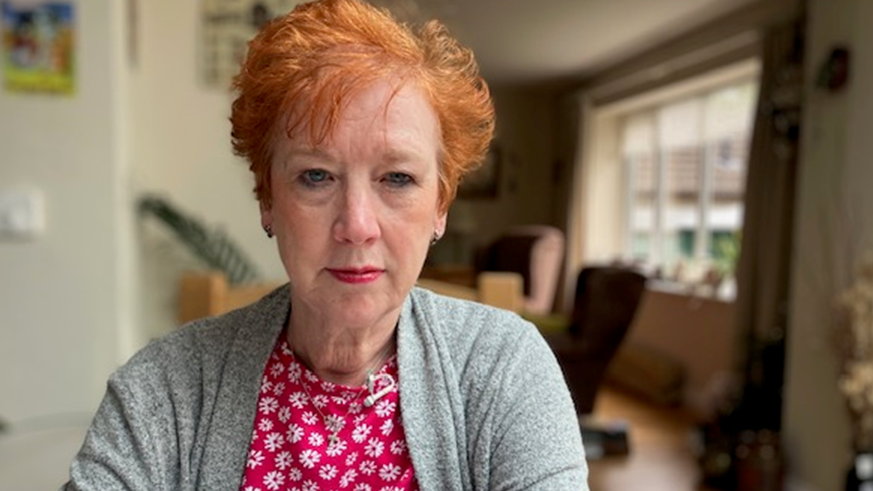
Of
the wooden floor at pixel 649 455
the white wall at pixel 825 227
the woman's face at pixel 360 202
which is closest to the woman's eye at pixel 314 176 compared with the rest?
the woman's face at pixel 360 202

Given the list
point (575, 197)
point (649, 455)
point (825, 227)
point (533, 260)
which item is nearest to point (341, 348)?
point (825, 227)

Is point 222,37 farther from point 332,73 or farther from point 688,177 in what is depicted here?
point 688,177

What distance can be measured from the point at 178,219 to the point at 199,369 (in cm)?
106

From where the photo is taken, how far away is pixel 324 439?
77 centimetres

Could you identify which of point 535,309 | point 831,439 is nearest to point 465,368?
point 831,439

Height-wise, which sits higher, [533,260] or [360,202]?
[360,202]

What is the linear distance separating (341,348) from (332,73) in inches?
11.4

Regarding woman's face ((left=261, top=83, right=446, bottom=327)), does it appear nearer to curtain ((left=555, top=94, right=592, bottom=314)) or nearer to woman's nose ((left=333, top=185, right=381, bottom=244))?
woman's nose ((left=333, top=185, right=381, bottom=244))

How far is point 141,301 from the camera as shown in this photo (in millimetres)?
1810

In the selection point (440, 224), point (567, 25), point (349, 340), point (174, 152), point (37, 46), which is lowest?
point (349, 340)

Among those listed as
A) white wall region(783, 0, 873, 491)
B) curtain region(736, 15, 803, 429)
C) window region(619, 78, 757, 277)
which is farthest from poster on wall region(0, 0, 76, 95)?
window region(619, 78, 757, 277)

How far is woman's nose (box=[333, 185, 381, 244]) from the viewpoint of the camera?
0.68m

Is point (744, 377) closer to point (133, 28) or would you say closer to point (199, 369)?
point (133, 28)

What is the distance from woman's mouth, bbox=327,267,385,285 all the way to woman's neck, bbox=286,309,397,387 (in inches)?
3.0
